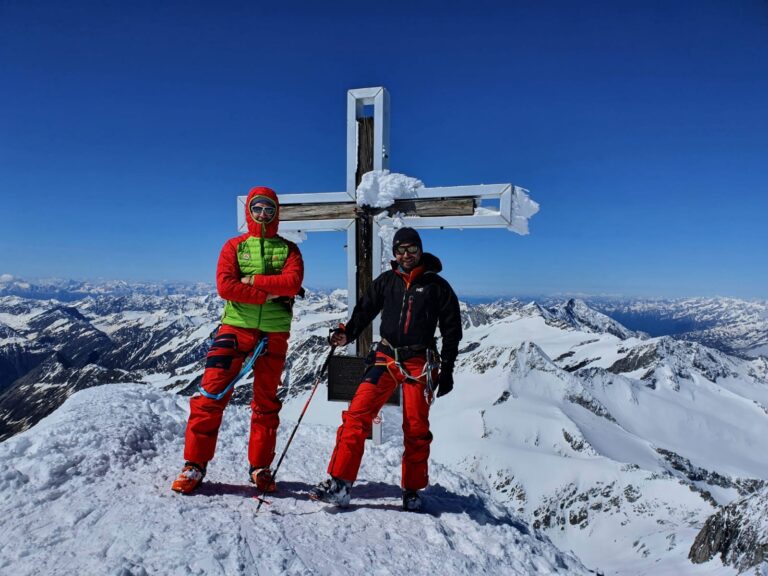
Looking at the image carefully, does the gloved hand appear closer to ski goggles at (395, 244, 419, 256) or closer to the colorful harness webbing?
the colorful harness webbing

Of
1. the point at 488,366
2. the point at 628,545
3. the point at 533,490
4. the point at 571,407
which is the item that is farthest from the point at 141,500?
the point at 488,366

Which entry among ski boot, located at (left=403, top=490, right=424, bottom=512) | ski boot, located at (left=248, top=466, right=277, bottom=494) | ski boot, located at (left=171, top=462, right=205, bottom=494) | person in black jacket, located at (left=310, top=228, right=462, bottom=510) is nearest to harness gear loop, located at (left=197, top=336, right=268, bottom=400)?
ski boot, located at (left=171, top=462, right=205, bottom=494)

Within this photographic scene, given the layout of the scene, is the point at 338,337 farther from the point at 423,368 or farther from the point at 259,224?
the point at 259,224

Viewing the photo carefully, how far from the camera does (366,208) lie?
23.5ft

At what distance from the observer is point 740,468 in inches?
4235

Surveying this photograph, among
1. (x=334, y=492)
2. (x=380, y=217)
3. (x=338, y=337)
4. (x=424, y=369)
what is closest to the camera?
(x=334, y=492)

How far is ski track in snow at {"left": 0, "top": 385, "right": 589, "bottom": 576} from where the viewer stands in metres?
3.38

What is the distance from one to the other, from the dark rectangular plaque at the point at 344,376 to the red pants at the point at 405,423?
6.06ft

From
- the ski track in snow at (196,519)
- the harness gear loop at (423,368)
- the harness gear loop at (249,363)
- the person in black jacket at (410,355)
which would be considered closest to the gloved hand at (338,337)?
the person in black jacket at (410,355)

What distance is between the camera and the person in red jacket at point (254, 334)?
4.84m

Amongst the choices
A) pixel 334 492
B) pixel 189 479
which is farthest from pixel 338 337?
pixel 189 479

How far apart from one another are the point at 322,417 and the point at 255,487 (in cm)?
13941

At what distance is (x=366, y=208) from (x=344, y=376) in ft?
9.21

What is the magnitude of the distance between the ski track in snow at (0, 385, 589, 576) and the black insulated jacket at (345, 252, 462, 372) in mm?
1948
